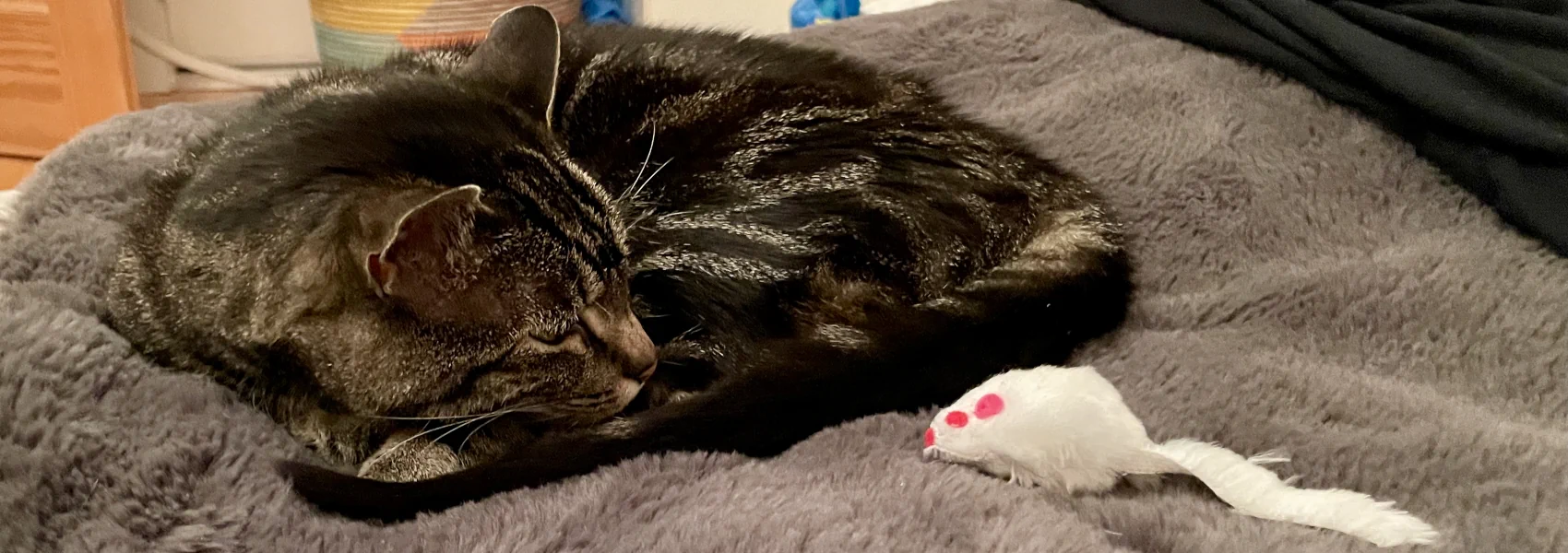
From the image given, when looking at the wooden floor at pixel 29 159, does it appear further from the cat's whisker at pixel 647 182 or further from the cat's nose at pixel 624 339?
the cat's nose at pixel 624 339

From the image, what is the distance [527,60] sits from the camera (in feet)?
3.96

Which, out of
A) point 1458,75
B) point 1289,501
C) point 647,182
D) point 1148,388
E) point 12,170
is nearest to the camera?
point 1289,501

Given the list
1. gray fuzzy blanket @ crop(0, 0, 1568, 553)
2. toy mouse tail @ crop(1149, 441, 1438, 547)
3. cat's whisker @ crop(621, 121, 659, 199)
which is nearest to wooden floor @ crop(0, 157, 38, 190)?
gray fuzzy blanket @ crop(0, 0, 1568, 553)

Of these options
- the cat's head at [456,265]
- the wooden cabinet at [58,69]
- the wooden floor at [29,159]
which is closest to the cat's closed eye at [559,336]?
the cat's head at [456,265]

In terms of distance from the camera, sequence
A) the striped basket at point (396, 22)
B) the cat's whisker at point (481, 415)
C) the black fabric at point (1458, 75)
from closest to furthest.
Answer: the cat's whisker at point (481, 415)
the black fabric at point (1458, 75)
the striped basket at point (396, 22)

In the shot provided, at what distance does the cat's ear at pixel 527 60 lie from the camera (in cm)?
119

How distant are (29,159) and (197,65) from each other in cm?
59

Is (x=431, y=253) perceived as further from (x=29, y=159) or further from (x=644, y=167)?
(x=29, y=159)

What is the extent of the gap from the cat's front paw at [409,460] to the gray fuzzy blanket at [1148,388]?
0.27 ft

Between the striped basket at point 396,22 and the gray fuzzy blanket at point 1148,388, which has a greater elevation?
the striped basket at point 396,22

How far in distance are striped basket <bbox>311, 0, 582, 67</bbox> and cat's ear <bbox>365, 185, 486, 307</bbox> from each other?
70.8 inches

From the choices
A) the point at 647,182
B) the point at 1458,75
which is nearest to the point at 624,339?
the point at 647,182

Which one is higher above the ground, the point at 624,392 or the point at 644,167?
the point at 644,167

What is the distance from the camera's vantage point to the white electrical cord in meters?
A: 3.14
